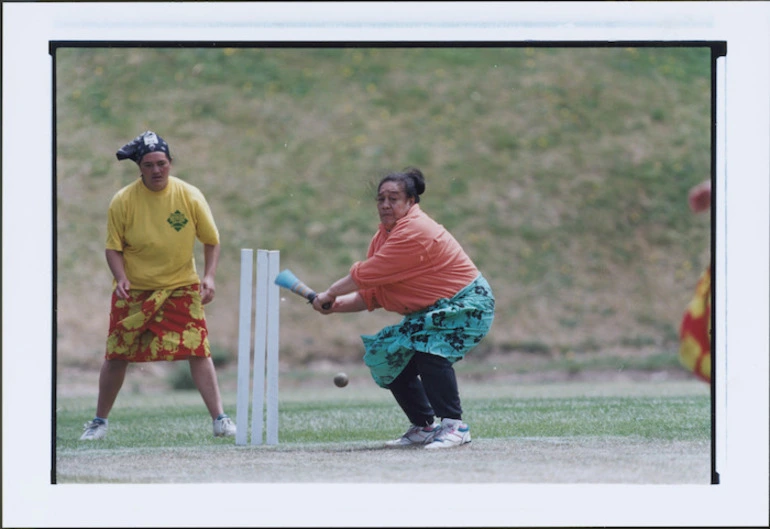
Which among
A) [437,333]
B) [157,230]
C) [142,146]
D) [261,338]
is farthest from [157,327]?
[437,333]

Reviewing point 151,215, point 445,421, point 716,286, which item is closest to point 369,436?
point 445,421

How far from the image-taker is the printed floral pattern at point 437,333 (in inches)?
231

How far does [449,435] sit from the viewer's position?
230 inches

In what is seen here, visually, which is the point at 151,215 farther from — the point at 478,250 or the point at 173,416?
the point at 478,250

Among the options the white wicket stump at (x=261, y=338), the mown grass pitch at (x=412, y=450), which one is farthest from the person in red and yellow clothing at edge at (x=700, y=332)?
the white wicket stump at (x=261, y=338)

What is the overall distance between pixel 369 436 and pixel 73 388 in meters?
7.17

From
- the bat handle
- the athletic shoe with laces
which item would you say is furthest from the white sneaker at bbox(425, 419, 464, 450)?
the bat handle

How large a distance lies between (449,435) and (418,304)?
0.64 meters

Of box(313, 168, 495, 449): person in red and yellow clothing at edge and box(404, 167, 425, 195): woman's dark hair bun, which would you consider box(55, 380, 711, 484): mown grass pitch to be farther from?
box(404, 167, 425, 195): woman's dark hair bun

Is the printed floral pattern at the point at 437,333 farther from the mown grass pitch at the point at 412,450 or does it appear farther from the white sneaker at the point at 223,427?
the white sneaker at the point at 223,427

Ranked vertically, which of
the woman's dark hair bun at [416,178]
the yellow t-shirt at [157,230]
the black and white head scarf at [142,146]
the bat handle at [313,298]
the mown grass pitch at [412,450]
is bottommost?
the mown grass pitch at [412,450]

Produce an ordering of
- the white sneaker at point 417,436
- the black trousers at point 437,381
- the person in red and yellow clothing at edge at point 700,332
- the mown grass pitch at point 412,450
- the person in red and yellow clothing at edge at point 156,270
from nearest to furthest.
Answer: the mown grass pitch at point 412,450 < the person in red and yellow clothing at edge at point 700,332 < the black trousers at point 437,381 < the white sneaker at point 417,436 < the person in red and yellow clothing at edge at point 156,270

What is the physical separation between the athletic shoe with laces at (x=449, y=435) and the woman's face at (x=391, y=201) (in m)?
1.01

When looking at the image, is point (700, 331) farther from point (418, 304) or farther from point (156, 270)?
point (156, 270)
